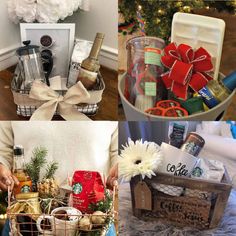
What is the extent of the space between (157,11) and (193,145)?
342 mm

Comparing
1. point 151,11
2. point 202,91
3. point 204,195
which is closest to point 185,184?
point 204,195

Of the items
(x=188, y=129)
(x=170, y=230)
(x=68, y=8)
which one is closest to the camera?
(x=68, y=8)

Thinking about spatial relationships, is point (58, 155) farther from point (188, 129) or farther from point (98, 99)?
point (188, 129)

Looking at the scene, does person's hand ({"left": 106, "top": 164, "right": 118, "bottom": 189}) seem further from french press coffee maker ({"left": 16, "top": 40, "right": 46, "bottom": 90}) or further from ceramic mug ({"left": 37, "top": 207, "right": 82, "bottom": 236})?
french press coffee maker ({"left": 16, "top": 40, "right": 46, "bottom": 90})

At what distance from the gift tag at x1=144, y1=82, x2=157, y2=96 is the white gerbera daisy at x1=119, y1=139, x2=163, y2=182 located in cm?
17

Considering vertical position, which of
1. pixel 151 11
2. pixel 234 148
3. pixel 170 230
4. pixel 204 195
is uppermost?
pixel 151 11

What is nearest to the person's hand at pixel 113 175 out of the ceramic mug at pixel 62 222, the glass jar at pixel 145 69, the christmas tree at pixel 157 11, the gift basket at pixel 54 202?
the gift basket at pixel 54 202

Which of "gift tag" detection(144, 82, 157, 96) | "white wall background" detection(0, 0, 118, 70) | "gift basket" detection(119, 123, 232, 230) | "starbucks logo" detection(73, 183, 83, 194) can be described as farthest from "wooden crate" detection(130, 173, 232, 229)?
"white wall background" detection(0, 0, 118, 70)

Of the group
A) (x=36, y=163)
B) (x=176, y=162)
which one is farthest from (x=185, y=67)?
(x=36, y=163)

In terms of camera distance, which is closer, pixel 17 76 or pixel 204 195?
pixel 17 76

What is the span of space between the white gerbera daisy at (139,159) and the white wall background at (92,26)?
0.25 meters

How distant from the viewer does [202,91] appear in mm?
889

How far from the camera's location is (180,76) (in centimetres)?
88

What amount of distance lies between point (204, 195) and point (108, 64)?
1.37ft
